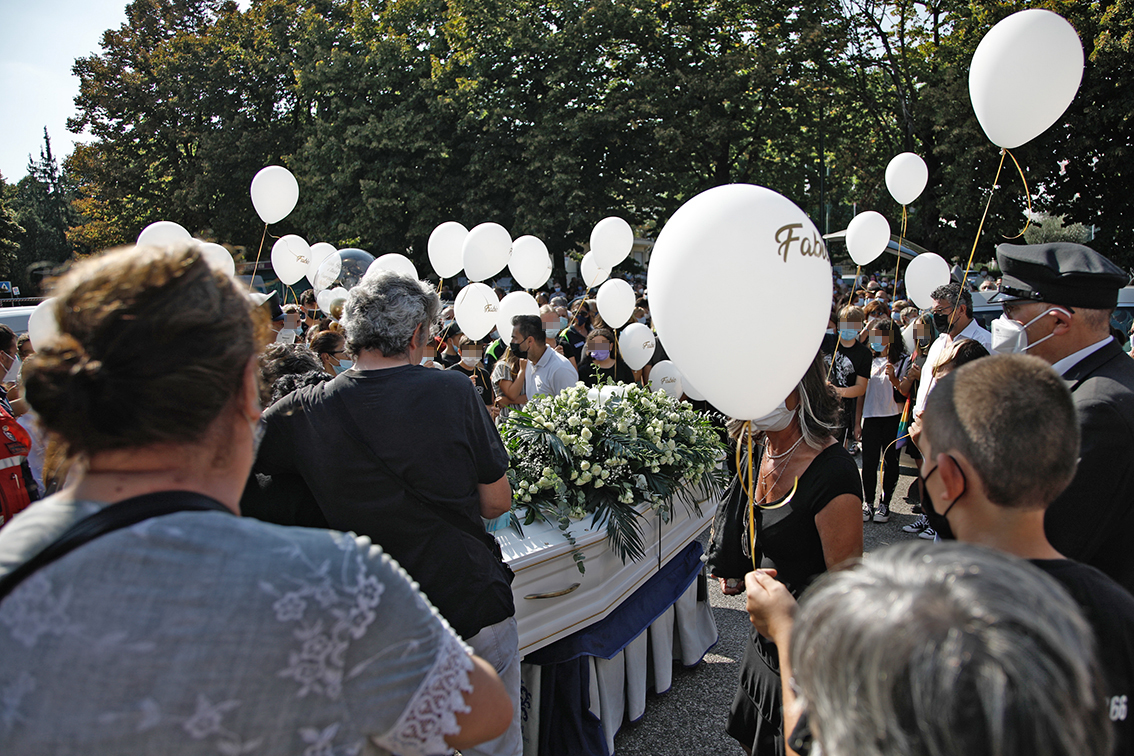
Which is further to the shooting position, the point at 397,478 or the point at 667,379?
the point at 667,379

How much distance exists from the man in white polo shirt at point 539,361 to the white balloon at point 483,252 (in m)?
1.84

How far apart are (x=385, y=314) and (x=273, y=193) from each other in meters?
5.83

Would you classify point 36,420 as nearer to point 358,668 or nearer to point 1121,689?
point 358,668

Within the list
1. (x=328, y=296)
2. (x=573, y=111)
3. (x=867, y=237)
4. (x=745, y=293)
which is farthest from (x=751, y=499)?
(x=573, y=111)

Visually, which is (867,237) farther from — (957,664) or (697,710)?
(957,664)

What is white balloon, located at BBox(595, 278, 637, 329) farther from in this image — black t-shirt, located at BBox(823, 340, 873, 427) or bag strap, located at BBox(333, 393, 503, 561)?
bag strap, located at BBox(333, 393, 503, 561)

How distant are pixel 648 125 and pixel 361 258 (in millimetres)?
15773

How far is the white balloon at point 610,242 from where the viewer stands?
24.7 ft

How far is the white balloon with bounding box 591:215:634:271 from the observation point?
752 centimetres

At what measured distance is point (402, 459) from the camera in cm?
216

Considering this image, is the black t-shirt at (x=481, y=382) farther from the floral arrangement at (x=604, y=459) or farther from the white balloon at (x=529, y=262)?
the white balloon at (x=529, y=262)

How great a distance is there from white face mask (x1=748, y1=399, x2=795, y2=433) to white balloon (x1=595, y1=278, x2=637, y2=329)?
171 inches

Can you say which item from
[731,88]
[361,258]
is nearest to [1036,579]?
[361,258]

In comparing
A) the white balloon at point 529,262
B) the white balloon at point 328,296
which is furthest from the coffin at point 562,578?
the white balloon at point 529,262
